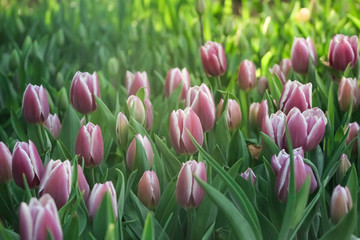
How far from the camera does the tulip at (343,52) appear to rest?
1.84 m

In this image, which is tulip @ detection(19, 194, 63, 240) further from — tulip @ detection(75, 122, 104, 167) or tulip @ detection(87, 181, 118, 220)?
tulip @ detection(75, 122, 104, 167)

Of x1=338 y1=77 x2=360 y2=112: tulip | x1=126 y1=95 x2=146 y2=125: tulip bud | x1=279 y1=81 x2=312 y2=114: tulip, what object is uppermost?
x1=279 y1=81 x2=312 y2=114: tulip

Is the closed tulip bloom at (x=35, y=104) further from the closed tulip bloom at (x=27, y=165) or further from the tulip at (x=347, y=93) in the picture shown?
the tulip at (x=347, y=93)

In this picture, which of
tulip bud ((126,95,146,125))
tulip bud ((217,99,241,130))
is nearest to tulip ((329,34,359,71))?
tulip bud ((217,99,241,130))

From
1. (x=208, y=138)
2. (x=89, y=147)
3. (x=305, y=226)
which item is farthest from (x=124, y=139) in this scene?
(x=305, y=226)

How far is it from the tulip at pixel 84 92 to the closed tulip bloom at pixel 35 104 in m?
0.08

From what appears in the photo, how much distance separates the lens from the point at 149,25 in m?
3.52

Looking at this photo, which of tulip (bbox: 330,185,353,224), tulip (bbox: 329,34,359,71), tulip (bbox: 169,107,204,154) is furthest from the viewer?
tulip (bbox: 329,34,359,71)

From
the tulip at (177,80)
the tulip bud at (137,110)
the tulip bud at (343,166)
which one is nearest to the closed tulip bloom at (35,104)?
the tulip bud at (137,110)

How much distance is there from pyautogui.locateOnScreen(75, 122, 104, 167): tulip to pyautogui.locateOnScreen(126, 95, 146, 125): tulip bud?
19 centimetres

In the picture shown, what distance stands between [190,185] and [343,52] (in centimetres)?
87

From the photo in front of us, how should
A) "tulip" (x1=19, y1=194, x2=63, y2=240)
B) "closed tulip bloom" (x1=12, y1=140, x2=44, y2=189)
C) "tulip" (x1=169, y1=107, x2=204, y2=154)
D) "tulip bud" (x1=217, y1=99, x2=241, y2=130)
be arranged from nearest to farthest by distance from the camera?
"tulip" (x1=19, y1=194, x2=63, y2=240)
"closed tulip bloom" (x1=12, y1=140, x2=44, y2=189)
"tulip" (x1=169, y1=107, x2=204, y2=154)
"tulip bud" (x1=217, y1=99, x2=241, y2=130)

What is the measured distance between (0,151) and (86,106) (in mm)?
345

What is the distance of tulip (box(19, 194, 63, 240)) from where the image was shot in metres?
0.99
